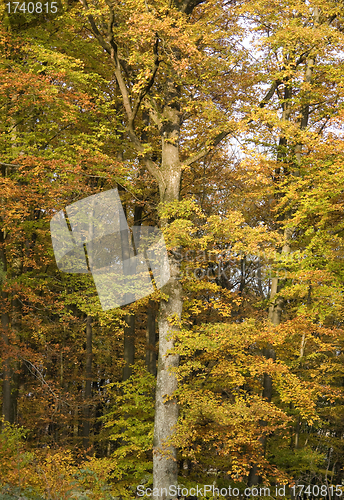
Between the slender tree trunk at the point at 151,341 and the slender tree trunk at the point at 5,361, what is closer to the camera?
the slender tree trunk at the point at 5,361

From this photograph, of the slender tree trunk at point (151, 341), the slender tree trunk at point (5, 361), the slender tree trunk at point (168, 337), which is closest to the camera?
the slender tree trunk at point (168, 337)

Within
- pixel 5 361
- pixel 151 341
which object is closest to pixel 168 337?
pixel 5 361

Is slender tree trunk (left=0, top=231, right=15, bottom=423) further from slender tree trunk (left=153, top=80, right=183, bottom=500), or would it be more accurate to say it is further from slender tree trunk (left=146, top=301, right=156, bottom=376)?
slender tree trunk (left=146, top=301, right=156, bottom=376)

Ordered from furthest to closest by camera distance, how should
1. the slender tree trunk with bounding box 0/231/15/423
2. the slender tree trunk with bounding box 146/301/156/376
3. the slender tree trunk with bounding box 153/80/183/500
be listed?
the slender tree trunk with bounding box 146/301/156/376 < the slender tree trunk with bounding box 0/231/15/423 < the slender tree trunk with bounding box 153/80/183/500

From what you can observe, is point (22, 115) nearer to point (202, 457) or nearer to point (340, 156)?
point (340, 156)

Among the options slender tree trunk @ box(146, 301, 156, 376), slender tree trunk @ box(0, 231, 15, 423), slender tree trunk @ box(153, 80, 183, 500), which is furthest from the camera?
slender tree trunk @ box(146, 301, 156, 376)

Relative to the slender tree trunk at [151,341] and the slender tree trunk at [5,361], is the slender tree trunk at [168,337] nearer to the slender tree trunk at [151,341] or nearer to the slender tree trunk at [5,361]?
the slender tree trunk at [5,361]

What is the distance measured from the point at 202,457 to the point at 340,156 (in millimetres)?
8672

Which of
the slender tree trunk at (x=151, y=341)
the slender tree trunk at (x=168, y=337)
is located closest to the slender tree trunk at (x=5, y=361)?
the slender tree trunk at (x=168, y=337)

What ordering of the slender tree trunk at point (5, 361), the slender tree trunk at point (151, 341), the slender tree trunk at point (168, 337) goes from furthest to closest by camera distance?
1. the slender tree trunk at point (151, 341)
2. the slender tree trunk at point (5, 361)
3. the slender tree trunk at point (168, 337)

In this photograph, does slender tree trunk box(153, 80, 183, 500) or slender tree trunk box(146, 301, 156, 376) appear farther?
slender tree trunk box(146, 301, 156, 376)

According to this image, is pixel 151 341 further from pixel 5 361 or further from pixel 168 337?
pixel 168 337

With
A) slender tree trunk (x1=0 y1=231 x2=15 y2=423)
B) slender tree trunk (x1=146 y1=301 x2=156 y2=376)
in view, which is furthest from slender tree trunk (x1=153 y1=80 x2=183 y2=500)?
slender tree trunk (x1=146 y1=301 x2=156 y2=376)

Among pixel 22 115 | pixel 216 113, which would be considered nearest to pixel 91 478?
pixel 216 113
